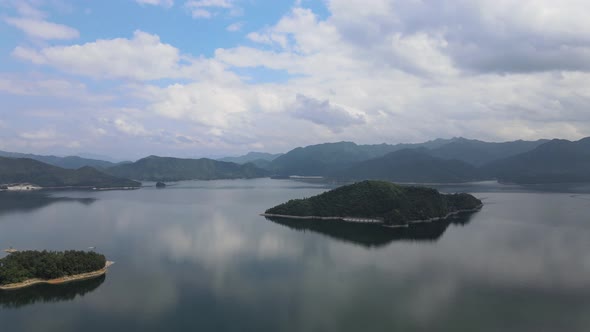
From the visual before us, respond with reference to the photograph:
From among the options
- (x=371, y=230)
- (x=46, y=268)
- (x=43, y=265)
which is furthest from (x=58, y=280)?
(x=371, y=230)

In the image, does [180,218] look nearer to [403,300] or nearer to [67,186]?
[403,300]

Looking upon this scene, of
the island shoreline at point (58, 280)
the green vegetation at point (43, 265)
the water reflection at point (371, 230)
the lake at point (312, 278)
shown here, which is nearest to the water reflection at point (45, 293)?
the lake at point (312, 278)

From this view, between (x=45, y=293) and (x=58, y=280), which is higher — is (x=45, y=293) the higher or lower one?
the lower one

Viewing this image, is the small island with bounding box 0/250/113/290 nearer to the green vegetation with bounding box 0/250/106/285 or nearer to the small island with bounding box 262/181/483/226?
the green vegetation with bounding box 0/250/106/285

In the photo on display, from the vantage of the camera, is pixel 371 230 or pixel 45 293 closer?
pixel 45 293

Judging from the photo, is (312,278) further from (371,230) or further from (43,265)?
(371,230)

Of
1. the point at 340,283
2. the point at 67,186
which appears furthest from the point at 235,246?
the point at 67,186
